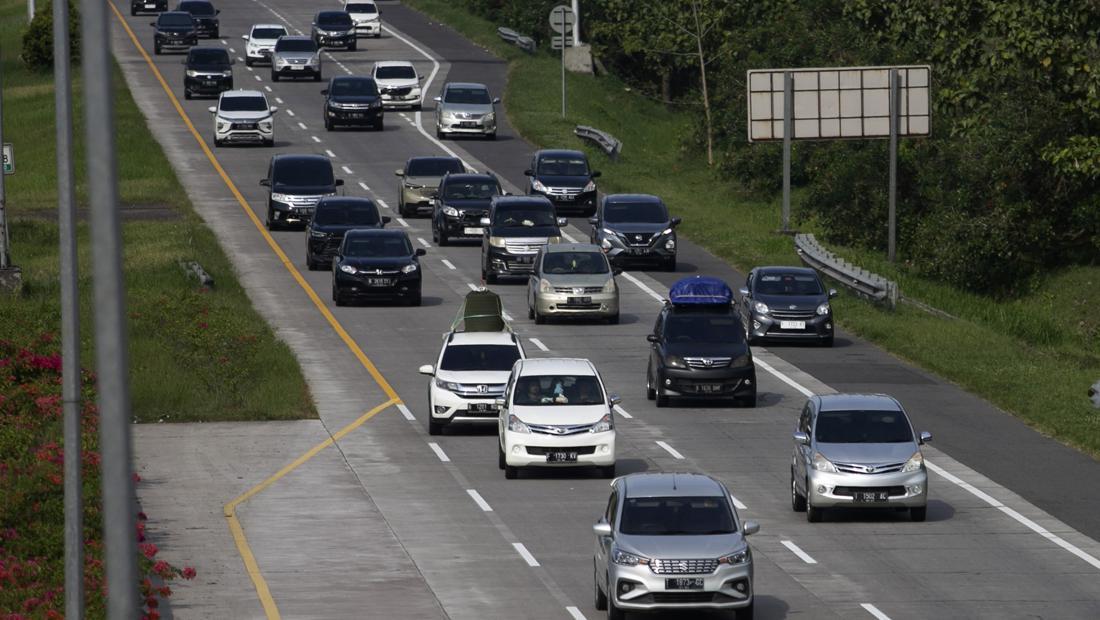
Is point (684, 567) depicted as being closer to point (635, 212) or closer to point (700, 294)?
point (700, 294)

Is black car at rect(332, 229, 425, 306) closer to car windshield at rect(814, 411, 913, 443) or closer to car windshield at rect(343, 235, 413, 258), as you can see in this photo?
car windshield at rect(343, 235, 413, 258)

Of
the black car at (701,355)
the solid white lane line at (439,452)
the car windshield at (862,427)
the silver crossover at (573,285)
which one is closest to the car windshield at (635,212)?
the silver crossover at (573,285)

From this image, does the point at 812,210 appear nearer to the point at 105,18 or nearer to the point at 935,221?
the point at 935,221

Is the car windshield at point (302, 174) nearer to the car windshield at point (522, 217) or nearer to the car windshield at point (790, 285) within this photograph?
the car windshield at point (522, 217)

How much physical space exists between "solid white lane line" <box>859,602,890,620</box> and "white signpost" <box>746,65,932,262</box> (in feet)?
120

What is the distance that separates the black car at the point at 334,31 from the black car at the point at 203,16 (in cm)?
633

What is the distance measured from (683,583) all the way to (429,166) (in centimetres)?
3972

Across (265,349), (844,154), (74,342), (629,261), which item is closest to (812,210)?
(844,154)

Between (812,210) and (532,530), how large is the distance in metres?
39.6

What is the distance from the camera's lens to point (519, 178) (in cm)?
6531

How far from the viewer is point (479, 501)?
28.0 meters

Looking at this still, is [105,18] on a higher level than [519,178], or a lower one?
higher

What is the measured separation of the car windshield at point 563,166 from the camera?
196 ft

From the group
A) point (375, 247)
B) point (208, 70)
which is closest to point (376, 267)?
point (375, 247)
